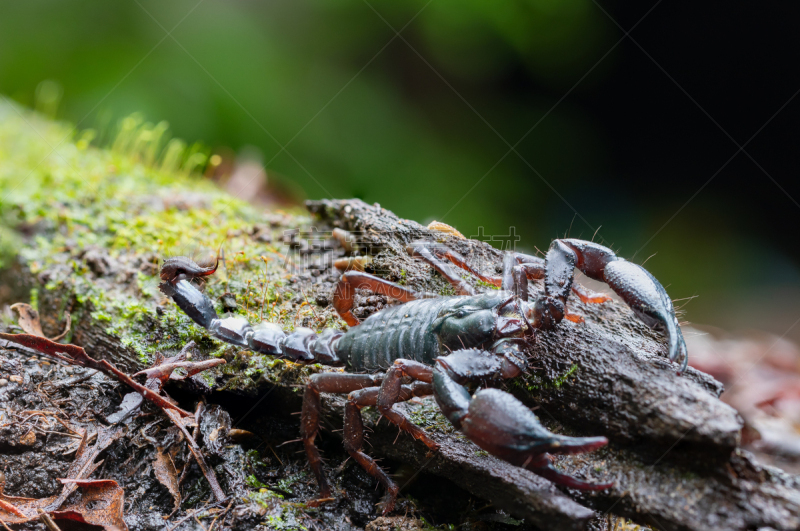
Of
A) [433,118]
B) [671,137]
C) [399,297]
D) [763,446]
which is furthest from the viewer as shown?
[433,118]

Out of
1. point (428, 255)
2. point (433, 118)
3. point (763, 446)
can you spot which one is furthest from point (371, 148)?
point (763, 446)

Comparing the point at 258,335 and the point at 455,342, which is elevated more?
the point at 455,342

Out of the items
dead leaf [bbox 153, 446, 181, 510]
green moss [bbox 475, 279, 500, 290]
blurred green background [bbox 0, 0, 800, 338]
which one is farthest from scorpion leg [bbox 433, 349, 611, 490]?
blurred green background [bbox 0, 0, 800, 338]

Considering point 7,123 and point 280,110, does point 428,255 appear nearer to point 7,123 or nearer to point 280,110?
point 280,110

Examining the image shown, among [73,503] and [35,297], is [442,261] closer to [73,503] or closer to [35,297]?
[73,503]

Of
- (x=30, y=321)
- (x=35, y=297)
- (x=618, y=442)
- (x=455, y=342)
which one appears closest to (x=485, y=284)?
(x=455, y=342)
